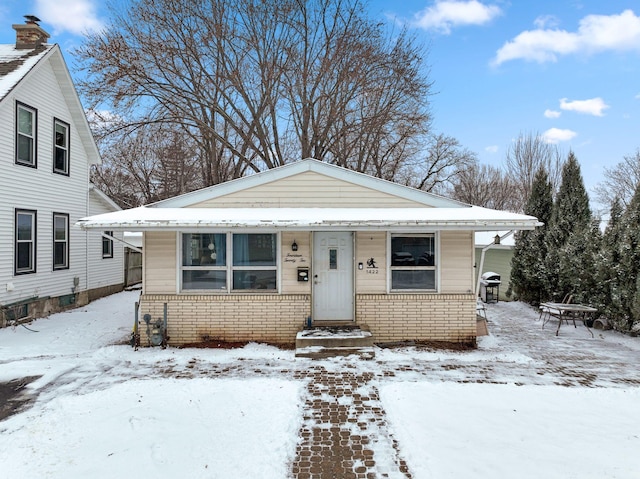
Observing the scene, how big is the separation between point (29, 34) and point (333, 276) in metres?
12.7

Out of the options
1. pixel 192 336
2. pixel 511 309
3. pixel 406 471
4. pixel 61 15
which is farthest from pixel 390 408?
pixel 61 15

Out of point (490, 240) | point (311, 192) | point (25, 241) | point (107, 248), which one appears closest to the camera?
point (311, 192)

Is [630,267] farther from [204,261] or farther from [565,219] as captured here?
[204,261]

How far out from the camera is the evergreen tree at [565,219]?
39.1ft

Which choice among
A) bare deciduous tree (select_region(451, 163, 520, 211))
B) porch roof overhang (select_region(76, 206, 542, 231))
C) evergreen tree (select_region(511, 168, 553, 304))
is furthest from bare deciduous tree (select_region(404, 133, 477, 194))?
porch roof overhang (select_region(76, 206, 542, 231))

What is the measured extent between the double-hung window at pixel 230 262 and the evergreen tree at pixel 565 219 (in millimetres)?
9171

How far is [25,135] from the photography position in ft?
34.6

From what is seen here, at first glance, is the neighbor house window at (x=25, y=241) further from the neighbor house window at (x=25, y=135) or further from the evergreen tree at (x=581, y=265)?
the evergreen tree at (x=581, y=265)

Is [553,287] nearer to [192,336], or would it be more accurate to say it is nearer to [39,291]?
[192,336]

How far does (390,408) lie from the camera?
5.03 meters

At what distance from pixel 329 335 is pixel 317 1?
662 inches

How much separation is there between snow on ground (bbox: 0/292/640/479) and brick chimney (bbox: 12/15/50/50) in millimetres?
9632

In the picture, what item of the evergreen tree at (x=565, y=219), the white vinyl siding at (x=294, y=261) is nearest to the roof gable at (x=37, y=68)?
the white vinyl siding at (x=294, y=261)

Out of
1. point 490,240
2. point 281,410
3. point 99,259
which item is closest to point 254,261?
point 281,410
